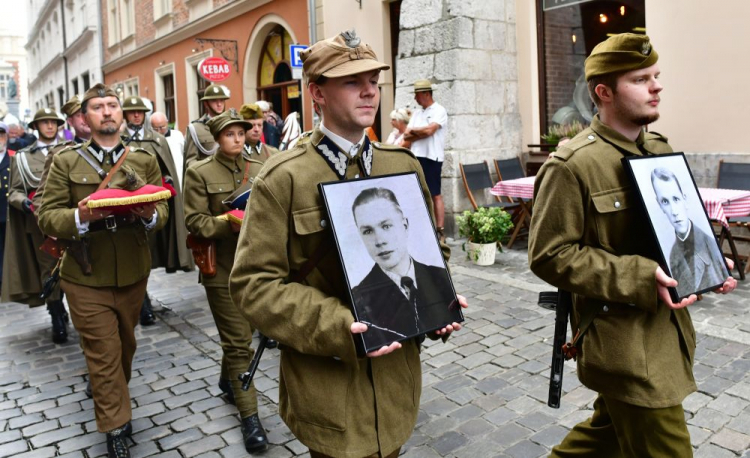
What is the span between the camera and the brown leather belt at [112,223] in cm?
379

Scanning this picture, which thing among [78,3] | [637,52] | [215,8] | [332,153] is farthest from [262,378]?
[78,3]

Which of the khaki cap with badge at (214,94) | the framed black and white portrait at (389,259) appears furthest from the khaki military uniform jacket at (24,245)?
the framed black and white portrait at (389,259)

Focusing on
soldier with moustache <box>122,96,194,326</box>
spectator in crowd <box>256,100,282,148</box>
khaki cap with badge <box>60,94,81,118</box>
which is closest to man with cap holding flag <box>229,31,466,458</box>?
khaki cap with badge <box>60,94,81,118</box>

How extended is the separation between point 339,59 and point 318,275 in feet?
2.29

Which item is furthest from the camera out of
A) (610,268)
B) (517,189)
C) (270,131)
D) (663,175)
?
(270,131)

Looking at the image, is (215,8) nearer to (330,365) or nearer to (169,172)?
(169,172)

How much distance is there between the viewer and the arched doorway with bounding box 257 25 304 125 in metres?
15.3

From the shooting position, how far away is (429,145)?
353 inches

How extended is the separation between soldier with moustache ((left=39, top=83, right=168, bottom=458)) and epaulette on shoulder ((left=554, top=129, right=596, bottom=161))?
2.38 metres

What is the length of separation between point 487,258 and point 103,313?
501 centimetres

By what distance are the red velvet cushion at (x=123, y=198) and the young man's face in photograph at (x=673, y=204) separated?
2.56 m

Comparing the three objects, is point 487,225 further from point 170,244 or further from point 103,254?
point 103,254

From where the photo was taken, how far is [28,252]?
20.9 feet

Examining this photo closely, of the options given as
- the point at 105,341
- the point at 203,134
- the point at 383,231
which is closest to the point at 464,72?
the point at 203,134
